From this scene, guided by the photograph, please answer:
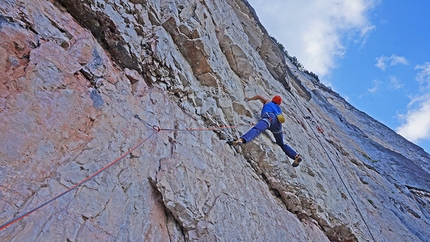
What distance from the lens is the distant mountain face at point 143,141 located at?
2.46 metres

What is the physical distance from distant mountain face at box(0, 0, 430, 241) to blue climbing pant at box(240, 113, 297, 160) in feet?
0.51

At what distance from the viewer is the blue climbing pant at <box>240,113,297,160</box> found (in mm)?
5195

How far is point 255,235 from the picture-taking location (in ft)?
13.2

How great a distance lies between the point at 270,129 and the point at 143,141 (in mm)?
3302

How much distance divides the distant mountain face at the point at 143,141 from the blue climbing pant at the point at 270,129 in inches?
6.1

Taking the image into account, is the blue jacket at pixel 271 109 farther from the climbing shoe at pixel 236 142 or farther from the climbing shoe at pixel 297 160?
the climbing shoe at pixel 236 142

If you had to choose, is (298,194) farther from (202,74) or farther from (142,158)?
(142,158)

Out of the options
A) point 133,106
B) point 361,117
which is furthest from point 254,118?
point 361,117

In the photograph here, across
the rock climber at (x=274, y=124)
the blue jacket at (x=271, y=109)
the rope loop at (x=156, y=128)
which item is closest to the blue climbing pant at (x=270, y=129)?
the rock climber at (x=274, y=124)

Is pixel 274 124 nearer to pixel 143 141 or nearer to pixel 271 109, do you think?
pixel 271 109

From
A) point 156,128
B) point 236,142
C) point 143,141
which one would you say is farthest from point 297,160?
point 143,141

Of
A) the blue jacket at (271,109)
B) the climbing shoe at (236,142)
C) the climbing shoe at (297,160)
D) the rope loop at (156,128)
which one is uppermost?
the blue jacket at (271,109)

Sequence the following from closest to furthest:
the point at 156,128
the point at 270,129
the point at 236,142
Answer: the point at 156,128 < the point at 236,142 < the point at 270,129

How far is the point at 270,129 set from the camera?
6.01 m
